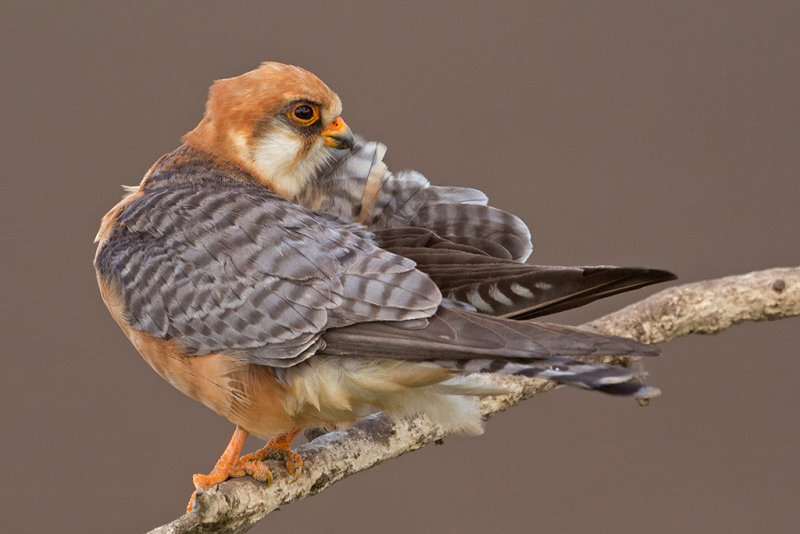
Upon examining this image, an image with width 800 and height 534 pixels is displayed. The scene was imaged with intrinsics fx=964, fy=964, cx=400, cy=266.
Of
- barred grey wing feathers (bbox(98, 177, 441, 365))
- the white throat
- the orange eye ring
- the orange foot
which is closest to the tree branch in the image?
the orange foot

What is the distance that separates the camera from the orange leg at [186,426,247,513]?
261 cm

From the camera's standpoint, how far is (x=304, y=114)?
269 centimetres

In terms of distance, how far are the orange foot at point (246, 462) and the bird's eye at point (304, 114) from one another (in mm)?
871

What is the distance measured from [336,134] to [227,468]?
977mm

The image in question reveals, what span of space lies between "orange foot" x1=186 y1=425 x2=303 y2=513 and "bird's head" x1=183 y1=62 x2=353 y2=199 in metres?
0.72

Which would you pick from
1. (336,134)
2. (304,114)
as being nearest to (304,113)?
(304,114)

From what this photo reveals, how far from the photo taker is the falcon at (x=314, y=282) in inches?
87.9

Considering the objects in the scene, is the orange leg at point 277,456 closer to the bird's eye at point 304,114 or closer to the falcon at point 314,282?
the falcon at point 314,282

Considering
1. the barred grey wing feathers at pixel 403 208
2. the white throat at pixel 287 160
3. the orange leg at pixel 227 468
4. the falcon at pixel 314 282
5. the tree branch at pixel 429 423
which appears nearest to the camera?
the falcon at pixel 314 282

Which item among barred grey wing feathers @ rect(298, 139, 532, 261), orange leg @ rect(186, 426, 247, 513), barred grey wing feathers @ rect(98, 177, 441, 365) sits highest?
barred grey wing feathers @ rect(298, 139, 532, 261)

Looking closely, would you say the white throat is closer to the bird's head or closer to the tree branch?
the bird's head

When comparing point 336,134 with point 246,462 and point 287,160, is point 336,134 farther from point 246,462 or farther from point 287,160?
point 246,462

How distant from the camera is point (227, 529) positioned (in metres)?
2.41

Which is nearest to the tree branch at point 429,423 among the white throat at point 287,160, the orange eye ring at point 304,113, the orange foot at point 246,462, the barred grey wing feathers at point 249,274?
the orange foot at point 246,462
